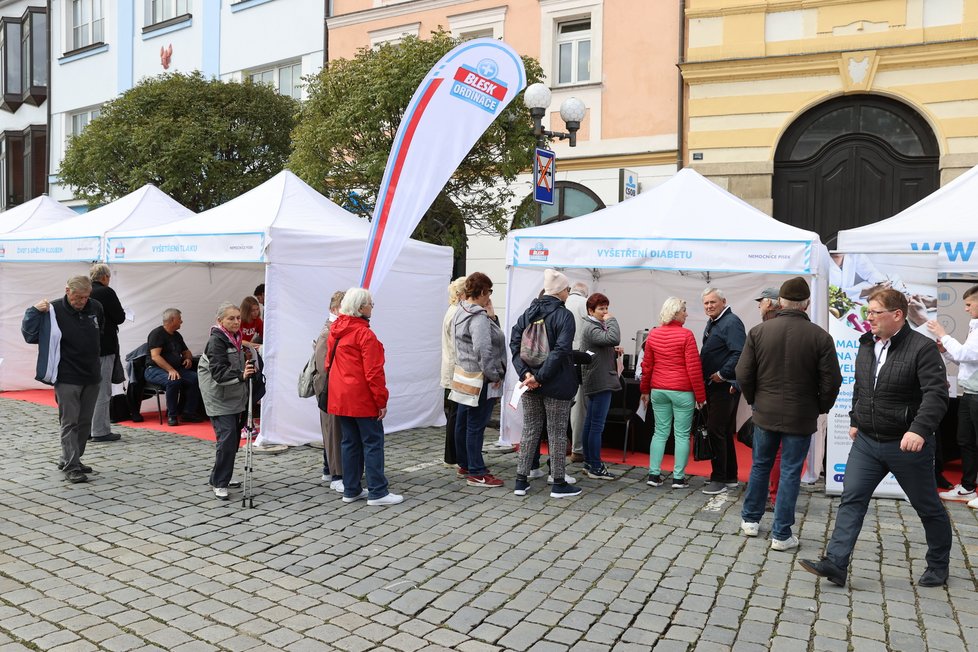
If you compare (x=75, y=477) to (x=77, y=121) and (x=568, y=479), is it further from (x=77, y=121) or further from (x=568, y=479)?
(x=77, y=121)

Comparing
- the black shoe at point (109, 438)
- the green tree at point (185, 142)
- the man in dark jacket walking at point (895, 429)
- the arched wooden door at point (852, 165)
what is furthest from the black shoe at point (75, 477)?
the arched wooden door at point (852, 165)

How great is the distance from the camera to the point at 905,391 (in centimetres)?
436

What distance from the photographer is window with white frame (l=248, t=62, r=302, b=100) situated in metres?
18.4

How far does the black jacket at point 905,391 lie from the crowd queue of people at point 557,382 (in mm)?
52

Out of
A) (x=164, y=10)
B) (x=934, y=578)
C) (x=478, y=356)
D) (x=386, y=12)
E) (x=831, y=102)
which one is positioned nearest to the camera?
(x=934, y=578)

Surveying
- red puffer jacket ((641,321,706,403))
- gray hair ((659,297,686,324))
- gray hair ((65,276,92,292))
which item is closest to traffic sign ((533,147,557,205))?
gray hair ((659,297,686,324))

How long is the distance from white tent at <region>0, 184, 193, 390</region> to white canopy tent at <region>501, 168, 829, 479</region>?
207 inches

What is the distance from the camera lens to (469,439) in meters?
6.61

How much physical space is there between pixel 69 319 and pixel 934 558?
6325mm

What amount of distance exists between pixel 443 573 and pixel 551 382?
1.90 m

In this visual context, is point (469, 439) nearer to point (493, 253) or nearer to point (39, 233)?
point (39, 233)

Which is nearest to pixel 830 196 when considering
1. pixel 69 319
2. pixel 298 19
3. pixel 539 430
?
pixel 539 430

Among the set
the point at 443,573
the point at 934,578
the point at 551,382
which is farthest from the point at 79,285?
the point at 934,578

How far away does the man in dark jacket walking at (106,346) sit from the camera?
8.15 meters
